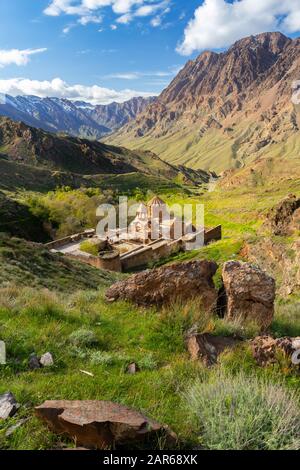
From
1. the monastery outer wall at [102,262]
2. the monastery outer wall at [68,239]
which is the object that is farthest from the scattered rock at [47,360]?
Answer: the monastery outer wall at [68,239]

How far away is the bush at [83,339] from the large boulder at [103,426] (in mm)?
2342

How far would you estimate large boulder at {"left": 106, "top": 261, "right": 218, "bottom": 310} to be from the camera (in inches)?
317

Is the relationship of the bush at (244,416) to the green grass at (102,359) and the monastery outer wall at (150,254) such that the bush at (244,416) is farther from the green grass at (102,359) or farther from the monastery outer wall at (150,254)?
the monastery outer wall at (150,254)

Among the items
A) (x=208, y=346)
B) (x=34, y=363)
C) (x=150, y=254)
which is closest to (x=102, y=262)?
(x=150, y=254)

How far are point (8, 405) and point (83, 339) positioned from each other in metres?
2.24

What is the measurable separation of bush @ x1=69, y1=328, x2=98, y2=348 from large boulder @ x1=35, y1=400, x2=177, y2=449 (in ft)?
7.68

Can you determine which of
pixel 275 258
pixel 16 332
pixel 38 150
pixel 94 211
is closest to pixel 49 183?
pixel 94 211

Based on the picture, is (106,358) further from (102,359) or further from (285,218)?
(285,218)

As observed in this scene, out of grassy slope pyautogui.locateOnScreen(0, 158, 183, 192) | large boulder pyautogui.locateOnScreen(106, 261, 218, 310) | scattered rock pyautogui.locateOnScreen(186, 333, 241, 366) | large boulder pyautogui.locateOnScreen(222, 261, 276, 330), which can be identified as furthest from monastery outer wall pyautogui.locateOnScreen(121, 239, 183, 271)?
grassy slope pyautogui.locateOnScreen(0, 158, 183, 192)

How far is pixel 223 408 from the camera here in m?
3.75

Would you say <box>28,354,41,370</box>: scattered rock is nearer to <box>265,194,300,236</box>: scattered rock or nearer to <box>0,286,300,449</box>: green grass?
<box>0,286,300,449</box>: green grass

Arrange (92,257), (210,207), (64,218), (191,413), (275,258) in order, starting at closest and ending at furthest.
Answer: (191,413) → (275,258) → (92,257) → (64,218) → (210,207)

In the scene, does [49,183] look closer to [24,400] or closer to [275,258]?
[275,258]
